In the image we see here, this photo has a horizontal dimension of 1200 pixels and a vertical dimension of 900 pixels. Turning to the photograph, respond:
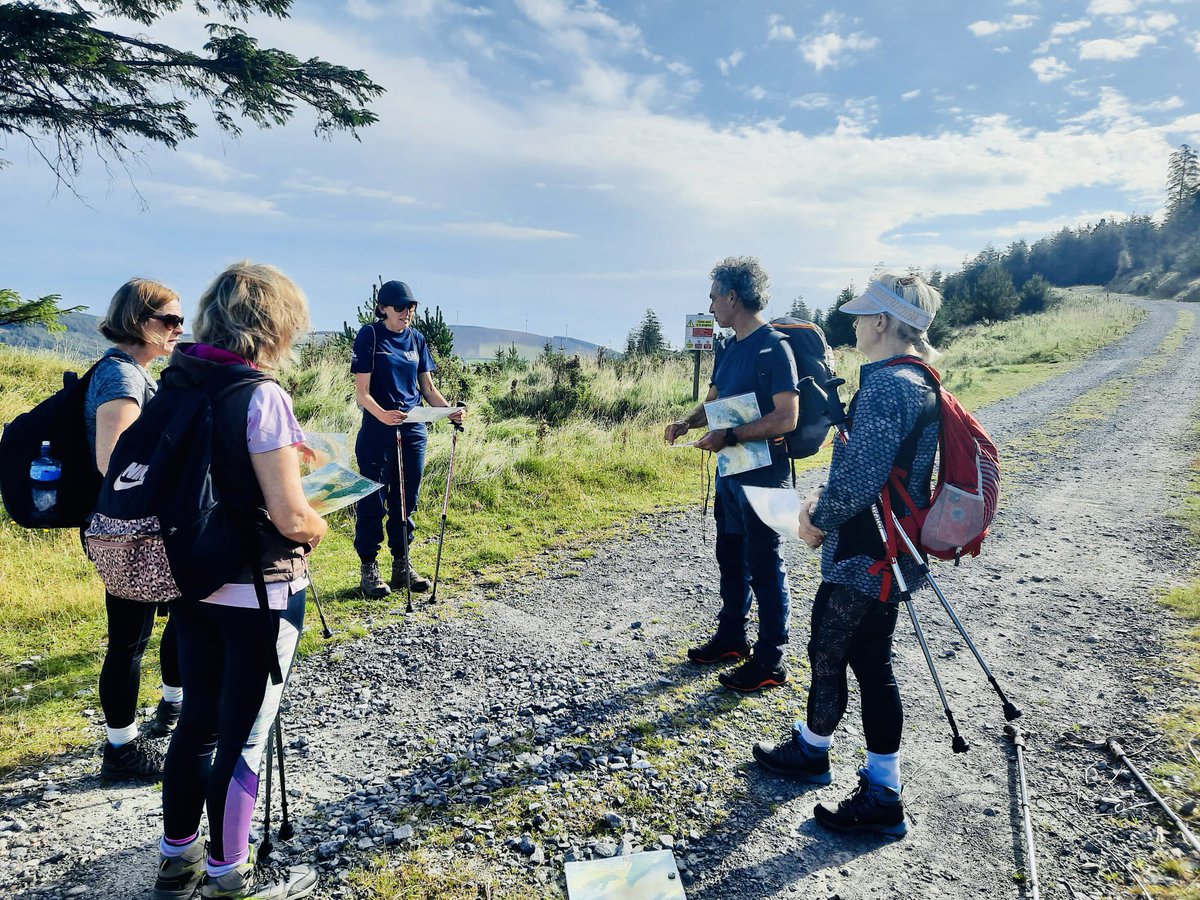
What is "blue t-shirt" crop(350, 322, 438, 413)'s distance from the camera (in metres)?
4.57

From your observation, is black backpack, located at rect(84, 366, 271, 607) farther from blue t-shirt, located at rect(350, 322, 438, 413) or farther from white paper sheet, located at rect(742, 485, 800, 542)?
blue t-shirt, located at rect(350, 322, 438, 413)

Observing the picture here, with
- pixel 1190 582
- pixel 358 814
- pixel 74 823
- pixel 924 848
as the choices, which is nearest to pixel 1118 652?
pixel 1190 582

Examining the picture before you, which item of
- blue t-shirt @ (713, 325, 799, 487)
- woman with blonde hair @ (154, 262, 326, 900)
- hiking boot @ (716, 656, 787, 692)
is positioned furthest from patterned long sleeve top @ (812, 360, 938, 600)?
woman with blonde hair @ (154, 262, 326, 900)

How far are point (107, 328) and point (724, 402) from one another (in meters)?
2.74

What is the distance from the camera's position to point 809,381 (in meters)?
3.27

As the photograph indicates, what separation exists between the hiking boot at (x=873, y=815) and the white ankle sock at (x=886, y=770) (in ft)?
0.06

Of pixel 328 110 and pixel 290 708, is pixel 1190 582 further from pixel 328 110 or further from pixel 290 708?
pixel 328 110

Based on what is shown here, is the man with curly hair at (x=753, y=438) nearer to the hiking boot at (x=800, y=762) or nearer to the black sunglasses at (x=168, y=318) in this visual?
the hiking boot at (x=800, y=762)

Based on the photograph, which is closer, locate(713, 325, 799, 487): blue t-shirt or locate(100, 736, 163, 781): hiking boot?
locate(100, 736, 163, 781): hiking boot

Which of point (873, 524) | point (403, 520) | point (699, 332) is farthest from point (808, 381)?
point (699, 332)

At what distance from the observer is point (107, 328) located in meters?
2.52

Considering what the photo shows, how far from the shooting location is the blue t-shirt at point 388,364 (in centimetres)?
457

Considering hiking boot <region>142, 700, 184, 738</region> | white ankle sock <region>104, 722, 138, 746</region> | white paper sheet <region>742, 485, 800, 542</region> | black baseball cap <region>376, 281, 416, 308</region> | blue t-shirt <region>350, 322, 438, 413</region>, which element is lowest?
hiking boot <region>142, 700, 184, 738</region>

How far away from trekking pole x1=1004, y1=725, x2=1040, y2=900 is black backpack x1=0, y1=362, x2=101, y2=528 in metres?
3.90
